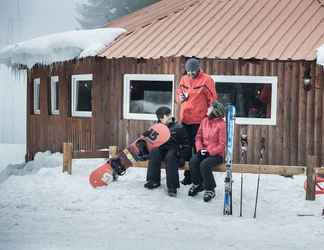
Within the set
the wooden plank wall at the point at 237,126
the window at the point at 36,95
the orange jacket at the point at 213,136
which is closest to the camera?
the orange jacket at the point at 213,136

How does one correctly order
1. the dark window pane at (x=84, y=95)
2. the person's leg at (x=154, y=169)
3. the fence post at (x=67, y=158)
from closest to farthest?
the person's leg at (x=154, y=169), the fence post at (x=67, y=158), the dark window pane at (x=84, y=95)

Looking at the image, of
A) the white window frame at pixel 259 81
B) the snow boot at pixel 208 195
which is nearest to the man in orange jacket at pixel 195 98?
the snow boot at pixel 208 195

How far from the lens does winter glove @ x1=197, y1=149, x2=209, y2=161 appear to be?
25.6ft

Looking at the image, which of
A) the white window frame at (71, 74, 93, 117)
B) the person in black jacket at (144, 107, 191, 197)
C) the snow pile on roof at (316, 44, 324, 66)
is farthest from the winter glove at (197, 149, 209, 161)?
the white window frame at (71, 74, 93, 117)

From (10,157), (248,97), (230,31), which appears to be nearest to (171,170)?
(248,97)

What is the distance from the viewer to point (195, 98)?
8312 millimetres

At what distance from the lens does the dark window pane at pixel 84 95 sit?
13883 mm

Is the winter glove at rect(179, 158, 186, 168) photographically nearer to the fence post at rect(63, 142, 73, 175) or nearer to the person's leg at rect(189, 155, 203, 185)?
the person's leg at rect(189, 155, 203, 185)

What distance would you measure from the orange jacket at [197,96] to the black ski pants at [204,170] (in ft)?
2.51

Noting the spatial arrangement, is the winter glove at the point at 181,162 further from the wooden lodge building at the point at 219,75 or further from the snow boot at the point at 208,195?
the wooden lodge building at the point at 219,75

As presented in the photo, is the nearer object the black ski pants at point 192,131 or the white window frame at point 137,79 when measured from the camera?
the black ski pants at point 192,131

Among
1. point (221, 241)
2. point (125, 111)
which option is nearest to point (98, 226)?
point (221, 241)

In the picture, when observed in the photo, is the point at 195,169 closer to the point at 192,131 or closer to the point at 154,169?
the point at 154,169

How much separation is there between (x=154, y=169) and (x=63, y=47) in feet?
19.4
